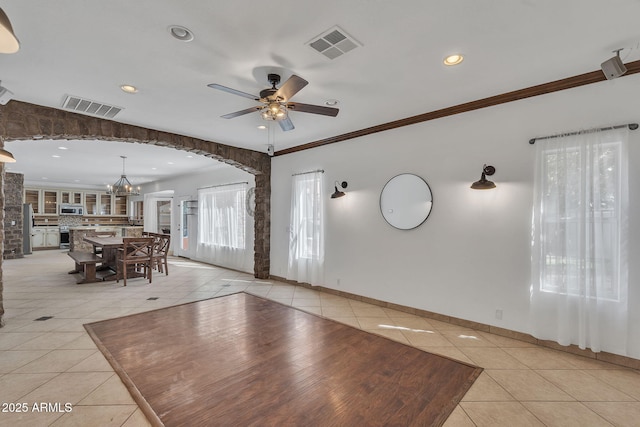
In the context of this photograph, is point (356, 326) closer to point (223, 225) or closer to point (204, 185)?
point (223, 225)

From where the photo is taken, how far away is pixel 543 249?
283 centimetres

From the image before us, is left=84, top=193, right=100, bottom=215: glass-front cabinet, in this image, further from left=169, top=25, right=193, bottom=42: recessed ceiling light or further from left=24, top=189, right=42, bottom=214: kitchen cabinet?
left=169, top=25, right=193, bottom=42: recessed ceiling light

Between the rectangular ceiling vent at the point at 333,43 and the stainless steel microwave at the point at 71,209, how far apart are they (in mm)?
13053

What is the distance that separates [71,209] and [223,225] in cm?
810

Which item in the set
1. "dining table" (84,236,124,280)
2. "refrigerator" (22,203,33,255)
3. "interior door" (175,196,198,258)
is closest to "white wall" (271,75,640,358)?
"dining table" (84,236,124,280)

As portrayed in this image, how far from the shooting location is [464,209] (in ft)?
11.1

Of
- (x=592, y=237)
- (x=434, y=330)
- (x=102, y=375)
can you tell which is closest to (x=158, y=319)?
(x=102, y=375)

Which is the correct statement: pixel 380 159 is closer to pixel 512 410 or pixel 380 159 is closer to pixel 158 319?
pixel 512 410

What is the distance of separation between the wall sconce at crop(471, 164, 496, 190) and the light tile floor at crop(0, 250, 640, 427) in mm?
1726

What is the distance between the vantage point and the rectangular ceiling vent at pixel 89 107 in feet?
10.5

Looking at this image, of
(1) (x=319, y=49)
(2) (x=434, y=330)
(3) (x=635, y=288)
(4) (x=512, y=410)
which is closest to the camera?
(4) (x=512, y=410)

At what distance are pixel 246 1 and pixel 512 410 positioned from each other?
339 centimetres

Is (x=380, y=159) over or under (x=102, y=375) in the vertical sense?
over

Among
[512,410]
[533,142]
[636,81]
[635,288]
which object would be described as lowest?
[512,410]
